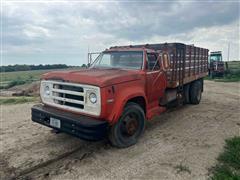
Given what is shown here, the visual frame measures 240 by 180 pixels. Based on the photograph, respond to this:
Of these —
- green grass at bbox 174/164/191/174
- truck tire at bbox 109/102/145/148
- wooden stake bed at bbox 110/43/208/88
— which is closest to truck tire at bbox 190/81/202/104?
wooden stake bed at bbox 110/43/208/88

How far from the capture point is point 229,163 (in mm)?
4207

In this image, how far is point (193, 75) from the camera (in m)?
8.91

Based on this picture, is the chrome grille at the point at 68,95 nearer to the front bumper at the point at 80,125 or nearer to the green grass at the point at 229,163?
the front bumper at the point at 80,125

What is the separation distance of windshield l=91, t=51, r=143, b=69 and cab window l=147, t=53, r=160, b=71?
238 millimetres

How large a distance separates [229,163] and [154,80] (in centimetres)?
255

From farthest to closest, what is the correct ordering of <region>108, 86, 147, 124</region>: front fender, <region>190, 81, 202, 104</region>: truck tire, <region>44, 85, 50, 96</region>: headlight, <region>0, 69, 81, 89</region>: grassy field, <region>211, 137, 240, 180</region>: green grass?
<region>0, 69, 81, 89</region>: grassy field, <region>190, 81, 202, 104</region>: truck tire, <region>44, 85, 50, 96</region>: headlight, <region>108, 86, 147, 124</region>: front fender, <region>211, 137, 240, 180</region>: green grass

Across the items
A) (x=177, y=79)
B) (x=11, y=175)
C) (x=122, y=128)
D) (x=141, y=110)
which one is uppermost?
(x=177, y=79)

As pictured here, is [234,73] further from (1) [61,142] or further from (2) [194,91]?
(1) [61,142]

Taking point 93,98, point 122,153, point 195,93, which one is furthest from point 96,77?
point 195,93

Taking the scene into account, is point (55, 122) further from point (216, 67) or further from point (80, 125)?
point (216, 67)

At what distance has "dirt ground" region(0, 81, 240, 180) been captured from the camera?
4.00 metres

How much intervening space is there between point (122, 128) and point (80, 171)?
4.28 ft

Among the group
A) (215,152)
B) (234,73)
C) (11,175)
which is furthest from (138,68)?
(234,73)

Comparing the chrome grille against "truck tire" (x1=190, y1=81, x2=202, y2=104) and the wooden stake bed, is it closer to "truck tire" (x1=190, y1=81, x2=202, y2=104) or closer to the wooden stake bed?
the wooden stake bed
